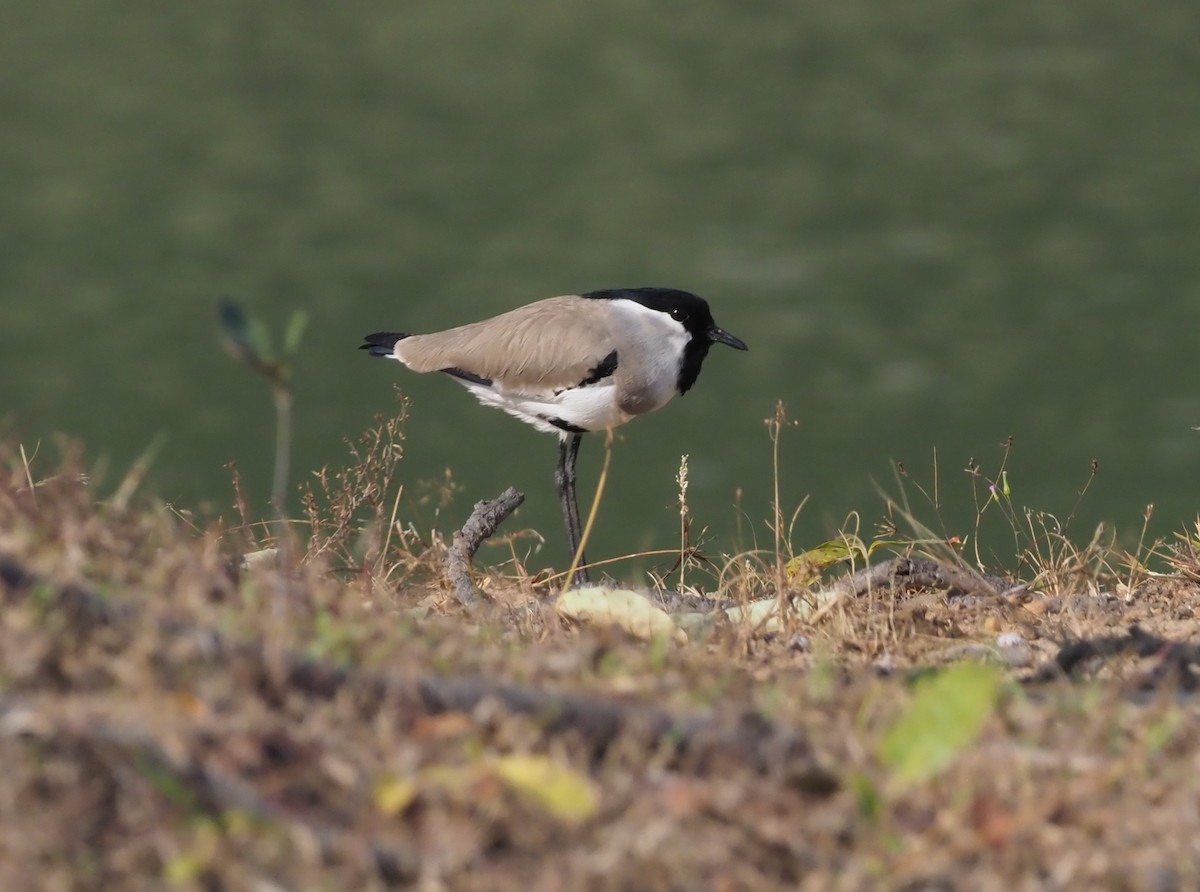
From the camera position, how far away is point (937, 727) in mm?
2846

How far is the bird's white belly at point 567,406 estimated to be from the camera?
20.1 ft

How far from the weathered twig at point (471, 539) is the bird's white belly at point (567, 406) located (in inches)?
43.6

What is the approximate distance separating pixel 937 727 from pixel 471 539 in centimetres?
214

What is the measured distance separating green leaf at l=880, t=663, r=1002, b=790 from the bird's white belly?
317 centimetres

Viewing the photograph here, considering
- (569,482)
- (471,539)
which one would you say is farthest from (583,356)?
(471,539)

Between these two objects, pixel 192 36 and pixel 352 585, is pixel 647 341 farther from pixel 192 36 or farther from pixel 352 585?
pixel 192 36

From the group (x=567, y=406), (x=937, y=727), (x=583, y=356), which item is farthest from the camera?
(x=567, y=406)

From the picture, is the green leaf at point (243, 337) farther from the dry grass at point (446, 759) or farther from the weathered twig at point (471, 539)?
the weathered twig at point (471, 539)

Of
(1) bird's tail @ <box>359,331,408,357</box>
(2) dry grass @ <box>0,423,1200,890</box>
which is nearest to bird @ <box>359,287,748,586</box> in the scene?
(1) bird's tail @ <box>359,331,408,357</box>

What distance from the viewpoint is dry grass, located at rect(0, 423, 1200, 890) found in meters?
2.57

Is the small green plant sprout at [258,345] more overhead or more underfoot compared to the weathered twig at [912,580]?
more overhead

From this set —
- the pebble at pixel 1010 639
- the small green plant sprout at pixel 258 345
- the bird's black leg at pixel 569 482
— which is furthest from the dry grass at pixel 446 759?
the bird's black leg at pixel 569 482

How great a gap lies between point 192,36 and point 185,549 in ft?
59.8

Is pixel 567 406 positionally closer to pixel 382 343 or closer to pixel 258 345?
pixel 382 343
